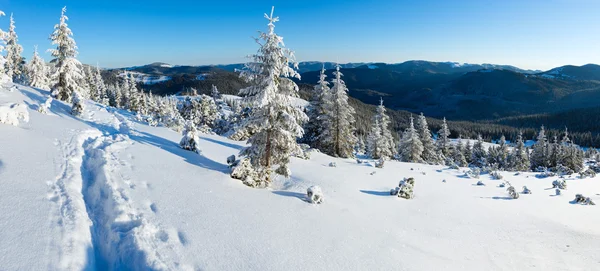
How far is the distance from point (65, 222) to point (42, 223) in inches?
16.5

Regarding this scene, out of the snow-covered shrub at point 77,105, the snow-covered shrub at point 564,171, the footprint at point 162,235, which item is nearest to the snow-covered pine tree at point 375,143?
the snow-covered shrub at point 564,171

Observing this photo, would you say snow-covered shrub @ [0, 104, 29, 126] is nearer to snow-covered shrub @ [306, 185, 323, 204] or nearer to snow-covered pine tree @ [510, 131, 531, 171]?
snow-covered shrub @ [306, 185, 323, 204]

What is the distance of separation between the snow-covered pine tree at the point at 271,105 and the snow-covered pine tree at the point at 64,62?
27.8 m

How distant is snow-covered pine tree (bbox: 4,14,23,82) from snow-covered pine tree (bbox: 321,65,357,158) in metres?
50.9

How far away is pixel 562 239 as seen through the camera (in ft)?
40.4

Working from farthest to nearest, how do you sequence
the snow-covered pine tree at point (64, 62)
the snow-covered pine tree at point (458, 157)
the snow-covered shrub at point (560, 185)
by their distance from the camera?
the snow-covered pine tree at point (458, 157), the snow-covered pine tree at point (64, 62), the snow-covered shrub at point (560, 185)

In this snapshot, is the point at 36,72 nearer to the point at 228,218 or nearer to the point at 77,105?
the point at 77,105

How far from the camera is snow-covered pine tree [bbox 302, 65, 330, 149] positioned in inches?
1270

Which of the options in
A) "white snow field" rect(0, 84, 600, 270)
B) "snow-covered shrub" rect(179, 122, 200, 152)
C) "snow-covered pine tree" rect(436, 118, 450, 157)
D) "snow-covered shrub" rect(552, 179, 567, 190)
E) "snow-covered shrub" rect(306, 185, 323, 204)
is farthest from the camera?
"snow-covered pine tree" rect(436, 118, 450, 157)

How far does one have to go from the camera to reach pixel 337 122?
106 ft

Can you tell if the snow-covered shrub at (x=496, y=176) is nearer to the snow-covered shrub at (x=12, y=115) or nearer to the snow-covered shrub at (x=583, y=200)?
the snow-covered shrub at (x=583, y=200)

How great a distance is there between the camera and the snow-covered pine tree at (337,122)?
3170 centimetres

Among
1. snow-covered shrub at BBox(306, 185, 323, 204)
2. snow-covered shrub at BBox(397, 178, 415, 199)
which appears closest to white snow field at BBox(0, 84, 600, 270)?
snow-covered shrub at BBox(306, 185, 323, 204)

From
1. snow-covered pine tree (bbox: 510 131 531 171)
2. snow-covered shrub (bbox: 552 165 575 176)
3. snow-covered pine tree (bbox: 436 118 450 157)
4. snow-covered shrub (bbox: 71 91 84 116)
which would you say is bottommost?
snow-covered pine tree (bbox: 510 131 531 171)
